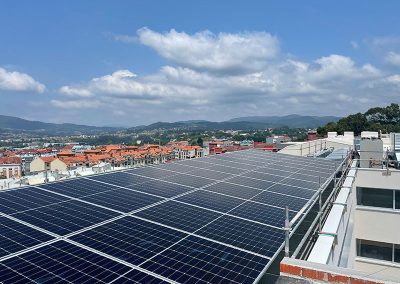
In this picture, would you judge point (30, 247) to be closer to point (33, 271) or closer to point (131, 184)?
point (33, 271)

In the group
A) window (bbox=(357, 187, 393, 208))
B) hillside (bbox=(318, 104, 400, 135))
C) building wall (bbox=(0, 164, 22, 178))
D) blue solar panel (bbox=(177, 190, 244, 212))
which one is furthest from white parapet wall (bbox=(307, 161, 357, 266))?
building wall (bbox=(0, 164, 22, 178))

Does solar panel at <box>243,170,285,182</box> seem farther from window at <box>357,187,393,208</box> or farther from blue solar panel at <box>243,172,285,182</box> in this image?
window at <box>357,187,393,208</box>

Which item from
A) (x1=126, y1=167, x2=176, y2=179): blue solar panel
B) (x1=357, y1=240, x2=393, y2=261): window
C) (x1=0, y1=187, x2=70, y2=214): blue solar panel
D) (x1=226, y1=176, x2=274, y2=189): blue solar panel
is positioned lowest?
(x1=357, y1=240, x2=393, y2=261): window

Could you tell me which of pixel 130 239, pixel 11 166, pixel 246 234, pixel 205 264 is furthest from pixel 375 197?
pixel 11 166

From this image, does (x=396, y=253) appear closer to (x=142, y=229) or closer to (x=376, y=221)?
(x=376, y=221)

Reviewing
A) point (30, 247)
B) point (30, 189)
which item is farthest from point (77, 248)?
point (30, 189)

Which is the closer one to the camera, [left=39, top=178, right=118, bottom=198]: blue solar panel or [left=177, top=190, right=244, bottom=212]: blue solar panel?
[left=177, top=190, right=244, bottom=212]: blue solar panel
